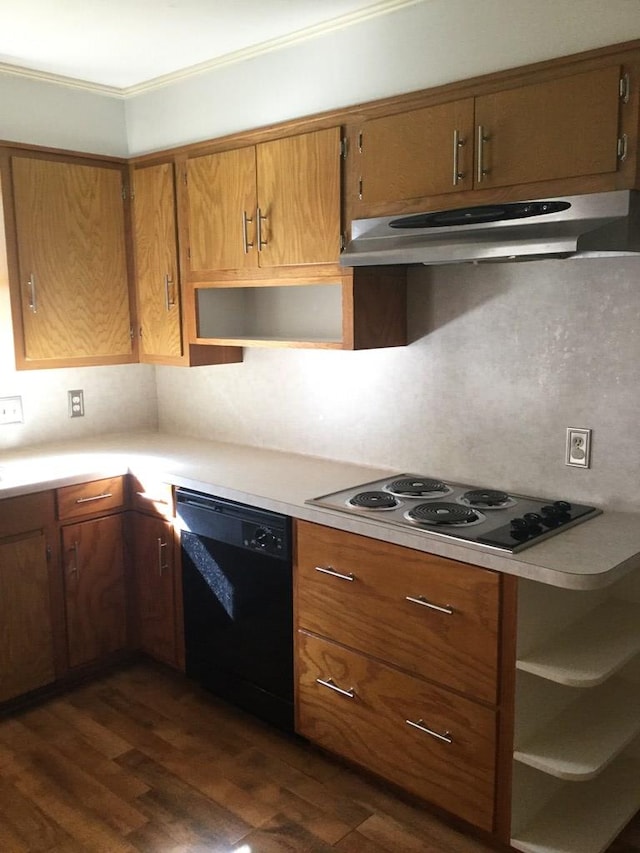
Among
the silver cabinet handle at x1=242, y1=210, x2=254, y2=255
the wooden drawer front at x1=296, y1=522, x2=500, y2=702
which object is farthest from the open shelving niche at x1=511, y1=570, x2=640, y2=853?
the silver cabinet handle at x1=242, y1=210, x2=254, y2=255

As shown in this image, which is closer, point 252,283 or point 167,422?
point 252,283

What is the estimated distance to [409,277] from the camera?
2.76 m

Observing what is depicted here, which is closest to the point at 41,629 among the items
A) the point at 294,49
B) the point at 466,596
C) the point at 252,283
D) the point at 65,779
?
the point at 65,779

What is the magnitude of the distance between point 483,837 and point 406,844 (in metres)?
0.22

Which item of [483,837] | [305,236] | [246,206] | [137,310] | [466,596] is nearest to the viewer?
[466,596]

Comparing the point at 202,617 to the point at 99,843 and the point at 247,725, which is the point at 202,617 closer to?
the point at 247,725

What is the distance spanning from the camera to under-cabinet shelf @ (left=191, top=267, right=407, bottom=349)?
8.66 feet

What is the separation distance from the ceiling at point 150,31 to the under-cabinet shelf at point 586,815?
8.07ft

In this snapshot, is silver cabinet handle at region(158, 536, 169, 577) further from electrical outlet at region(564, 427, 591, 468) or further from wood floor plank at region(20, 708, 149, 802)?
electrical outlet at region(564, 427, 591, 468)

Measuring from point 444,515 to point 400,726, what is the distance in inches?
25.4

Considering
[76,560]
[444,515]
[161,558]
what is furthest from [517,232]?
[76,560]

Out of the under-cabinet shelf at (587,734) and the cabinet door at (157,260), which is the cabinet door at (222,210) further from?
the under-cabinet shelf at (587,734)

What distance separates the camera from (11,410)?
3.43m

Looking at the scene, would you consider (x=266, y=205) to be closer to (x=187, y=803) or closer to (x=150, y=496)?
(x=150, y=496)
